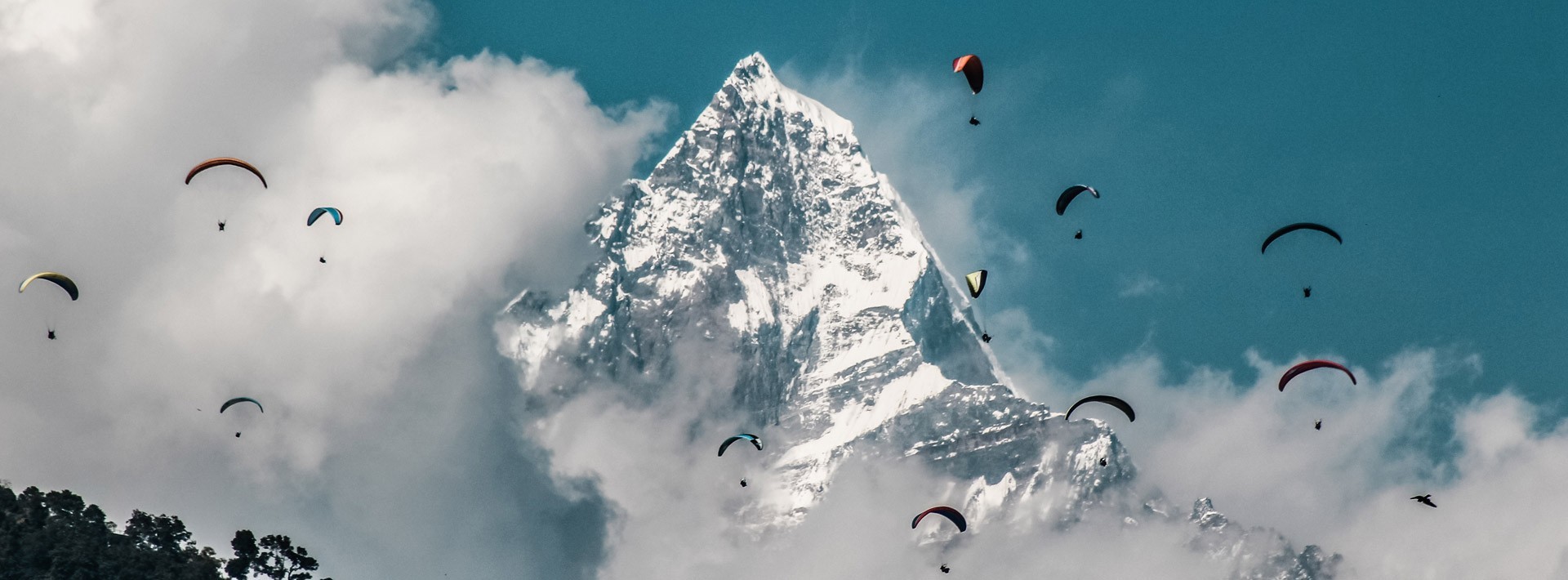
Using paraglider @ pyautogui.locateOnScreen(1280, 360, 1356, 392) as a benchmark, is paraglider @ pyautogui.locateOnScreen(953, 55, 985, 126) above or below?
above

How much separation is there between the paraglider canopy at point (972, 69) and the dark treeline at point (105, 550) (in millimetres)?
59593

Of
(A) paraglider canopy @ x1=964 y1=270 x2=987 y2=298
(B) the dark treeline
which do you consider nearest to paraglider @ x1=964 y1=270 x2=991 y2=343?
(A) paraglider canopy @ x1=964 y1=270 x2=987 y2=298

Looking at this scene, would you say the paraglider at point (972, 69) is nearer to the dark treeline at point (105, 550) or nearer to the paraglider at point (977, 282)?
the paraglider at point (977, 282)

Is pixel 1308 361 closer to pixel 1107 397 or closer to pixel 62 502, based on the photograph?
pixel 1107 397

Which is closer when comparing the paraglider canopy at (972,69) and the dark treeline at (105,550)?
the paraglider canopy at (972,69)

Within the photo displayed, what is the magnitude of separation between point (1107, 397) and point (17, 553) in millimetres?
73566

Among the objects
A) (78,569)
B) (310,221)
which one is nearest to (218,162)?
(310,221)

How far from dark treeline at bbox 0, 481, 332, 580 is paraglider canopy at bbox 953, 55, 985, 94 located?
59.6 meters

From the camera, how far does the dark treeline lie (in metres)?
123

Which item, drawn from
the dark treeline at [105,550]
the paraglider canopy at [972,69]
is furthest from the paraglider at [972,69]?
the dark treeline at [105,550]

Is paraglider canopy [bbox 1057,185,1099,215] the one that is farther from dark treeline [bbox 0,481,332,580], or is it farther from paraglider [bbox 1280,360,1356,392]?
dark treeline [bbox 0,481,332,580]

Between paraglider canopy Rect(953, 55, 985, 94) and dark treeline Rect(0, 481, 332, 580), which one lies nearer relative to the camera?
paraglider canopy Rect(953, 55, 985, 94)

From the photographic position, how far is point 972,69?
97.8 m

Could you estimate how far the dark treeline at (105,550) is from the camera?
122625 mm
